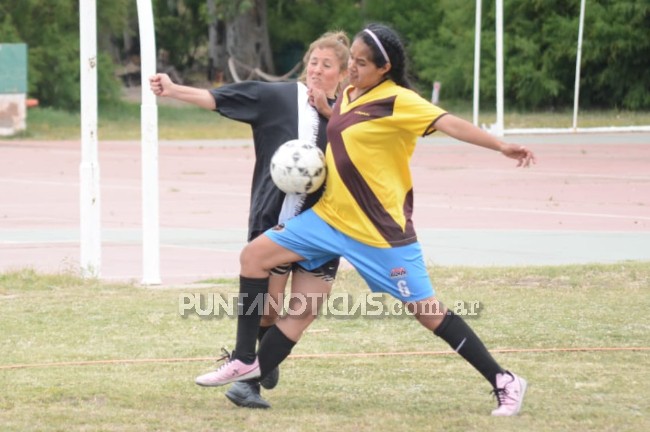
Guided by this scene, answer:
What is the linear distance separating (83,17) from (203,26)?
52968 millimetres

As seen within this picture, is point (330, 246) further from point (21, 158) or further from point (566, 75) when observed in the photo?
point (566, 75)

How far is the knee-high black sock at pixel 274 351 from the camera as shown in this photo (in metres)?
6.81

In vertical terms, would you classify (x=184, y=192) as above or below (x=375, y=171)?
below

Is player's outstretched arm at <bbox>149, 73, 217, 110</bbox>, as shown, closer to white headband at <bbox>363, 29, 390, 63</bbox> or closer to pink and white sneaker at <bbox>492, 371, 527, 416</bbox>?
white headband at <bbox>363, 29, 390, 63</bbox>

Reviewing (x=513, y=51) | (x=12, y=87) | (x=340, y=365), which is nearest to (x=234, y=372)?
(x=340, y=365)

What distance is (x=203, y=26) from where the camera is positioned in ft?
210

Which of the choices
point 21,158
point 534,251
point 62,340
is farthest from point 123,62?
point 62,340

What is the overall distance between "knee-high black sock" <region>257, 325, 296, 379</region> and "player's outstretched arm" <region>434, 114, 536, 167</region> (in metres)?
1.37

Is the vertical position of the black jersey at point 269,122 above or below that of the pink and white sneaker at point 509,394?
above

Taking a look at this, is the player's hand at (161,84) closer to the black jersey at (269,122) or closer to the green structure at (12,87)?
the black jersey at (269,122)

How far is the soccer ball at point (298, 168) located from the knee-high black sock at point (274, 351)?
0.77 meters

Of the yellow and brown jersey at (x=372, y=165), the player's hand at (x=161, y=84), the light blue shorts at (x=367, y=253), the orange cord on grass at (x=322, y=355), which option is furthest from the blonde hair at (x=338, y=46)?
the orange cord on grass at (x=322, y=355)

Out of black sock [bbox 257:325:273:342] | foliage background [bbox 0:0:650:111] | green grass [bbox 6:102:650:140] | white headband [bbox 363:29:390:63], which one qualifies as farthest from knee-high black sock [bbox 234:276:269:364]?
foliage background [bbox 0:0:650:111]

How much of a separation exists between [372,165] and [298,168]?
0.36m
